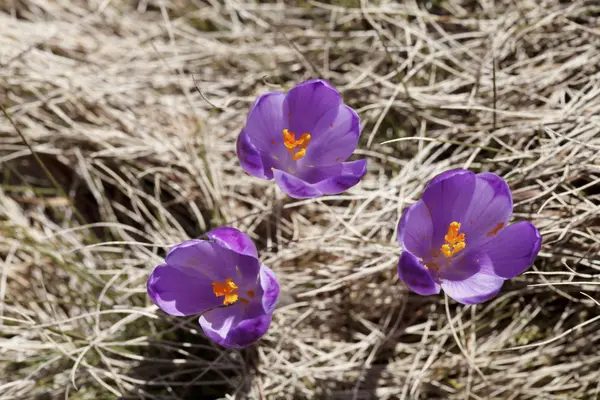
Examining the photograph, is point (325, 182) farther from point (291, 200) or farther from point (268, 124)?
point (291, 200)

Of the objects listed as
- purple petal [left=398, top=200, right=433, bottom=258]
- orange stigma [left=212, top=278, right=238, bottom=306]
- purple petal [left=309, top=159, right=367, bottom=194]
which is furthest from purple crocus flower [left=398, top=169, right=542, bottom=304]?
orange stigma [left=212, top=278, right=238, bottom=306]

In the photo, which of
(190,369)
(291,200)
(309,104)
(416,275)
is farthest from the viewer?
(291,200)

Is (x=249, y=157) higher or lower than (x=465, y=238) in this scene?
higher

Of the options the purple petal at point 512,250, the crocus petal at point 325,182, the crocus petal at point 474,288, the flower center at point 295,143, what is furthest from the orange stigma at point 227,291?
the purple petal at point 512,250

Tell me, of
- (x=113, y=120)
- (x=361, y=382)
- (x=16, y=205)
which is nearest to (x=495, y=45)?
(x=361, y=382)

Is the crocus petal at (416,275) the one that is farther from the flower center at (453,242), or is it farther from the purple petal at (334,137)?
the purple petal at (334,137)

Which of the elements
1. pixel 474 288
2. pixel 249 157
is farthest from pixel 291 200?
pixel 474 288
